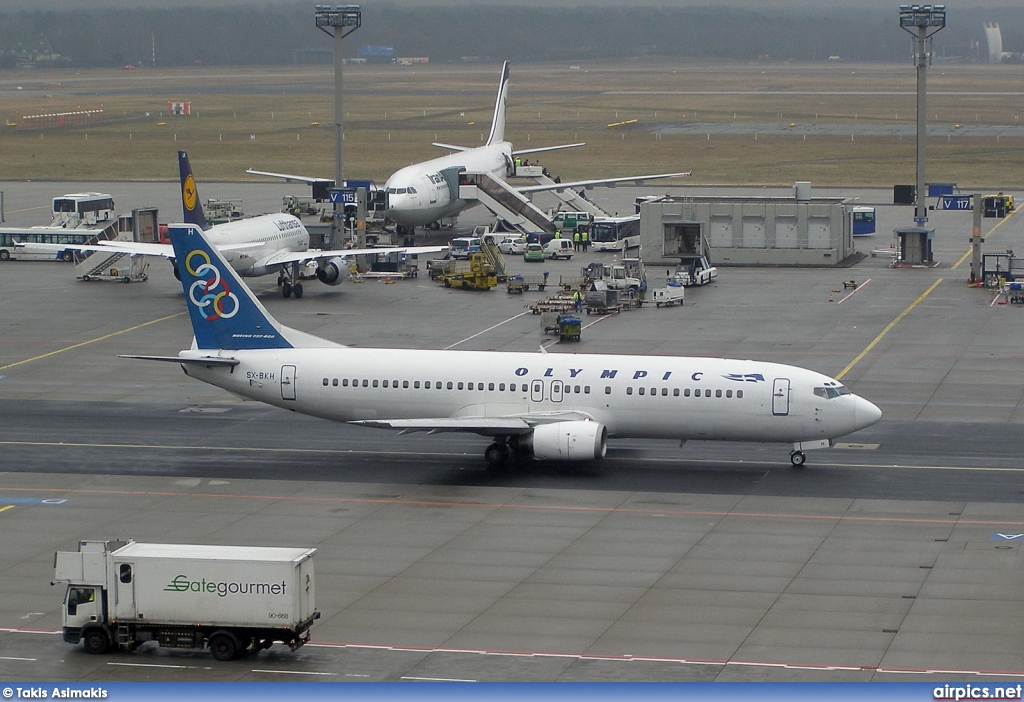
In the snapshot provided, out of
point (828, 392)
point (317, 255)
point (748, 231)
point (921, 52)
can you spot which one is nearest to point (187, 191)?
point (317, 255)

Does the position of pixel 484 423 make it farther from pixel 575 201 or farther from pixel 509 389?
pixel 575 201

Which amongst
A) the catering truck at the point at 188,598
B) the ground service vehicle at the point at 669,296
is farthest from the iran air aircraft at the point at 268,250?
the catering truck at the point at 188,598

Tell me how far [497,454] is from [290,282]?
147ft

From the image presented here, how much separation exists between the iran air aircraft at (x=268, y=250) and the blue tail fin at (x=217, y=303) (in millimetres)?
33907

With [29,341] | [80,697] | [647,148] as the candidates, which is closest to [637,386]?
[80,697]

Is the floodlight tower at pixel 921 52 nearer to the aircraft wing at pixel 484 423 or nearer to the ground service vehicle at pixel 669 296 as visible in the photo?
the ground service vehicle at pixel 669 296

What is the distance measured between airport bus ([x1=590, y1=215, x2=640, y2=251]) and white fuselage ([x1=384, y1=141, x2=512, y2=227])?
9930 millimetres

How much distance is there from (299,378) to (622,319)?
114ft

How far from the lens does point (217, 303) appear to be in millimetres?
55500

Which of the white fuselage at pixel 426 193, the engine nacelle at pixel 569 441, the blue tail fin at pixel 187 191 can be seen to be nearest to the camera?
the engine nacelle at pixel 569 441

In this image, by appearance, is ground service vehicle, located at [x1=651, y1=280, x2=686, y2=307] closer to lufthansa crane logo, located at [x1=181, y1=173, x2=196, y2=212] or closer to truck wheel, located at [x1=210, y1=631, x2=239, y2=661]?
lufthansa crane logo, located at [x1=181, y1=173, x2=196, y2=212]

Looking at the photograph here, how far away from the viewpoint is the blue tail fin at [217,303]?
55.3m

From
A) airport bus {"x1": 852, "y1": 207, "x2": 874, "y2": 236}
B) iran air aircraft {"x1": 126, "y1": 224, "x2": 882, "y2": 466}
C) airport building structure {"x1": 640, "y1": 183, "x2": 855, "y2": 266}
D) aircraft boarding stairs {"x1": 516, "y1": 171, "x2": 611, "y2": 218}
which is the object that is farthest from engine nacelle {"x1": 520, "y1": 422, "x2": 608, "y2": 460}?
aircraft boarding stairs {"x1": 516, "y1": 171, "x2": 611, "y2": 218}

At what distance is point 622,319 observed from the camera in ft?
283
